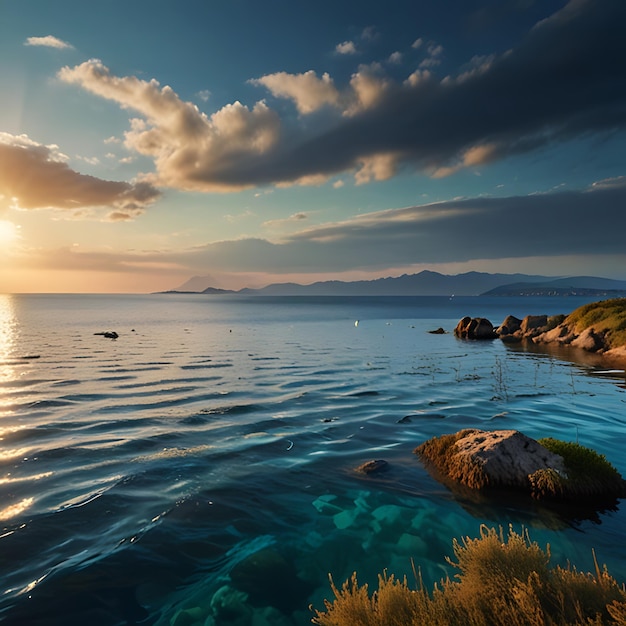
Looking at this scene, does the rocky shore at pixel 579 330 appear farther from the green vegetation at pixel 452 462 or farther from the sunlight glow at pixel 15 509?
the sunlight glow at pixel 15 509

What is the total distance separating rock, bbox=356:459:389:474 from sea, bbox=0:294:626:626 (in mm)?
224

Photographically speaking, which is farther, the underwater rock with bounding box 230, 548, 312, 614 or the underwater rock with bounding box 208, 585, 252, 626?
the underwater rock with bounding box 230, 548, 312, 614

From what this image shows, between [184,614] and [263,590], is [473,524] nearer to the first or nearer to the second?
[263,590]

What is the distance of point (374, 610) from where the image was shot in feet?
17.0

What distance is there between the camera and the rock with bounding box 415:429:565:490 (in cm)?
1107

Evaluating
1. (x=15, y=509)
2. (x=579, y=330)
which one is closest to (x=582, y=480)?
(x=15, y=509)

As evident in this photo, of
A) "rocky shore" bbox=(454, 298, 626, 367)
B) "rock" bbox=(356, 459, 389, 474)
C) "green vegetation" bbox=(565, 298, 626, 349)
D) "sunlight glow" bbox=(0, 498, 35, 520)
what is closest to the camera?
"sunlight glow" bbox=(0, 498, 35, 520)

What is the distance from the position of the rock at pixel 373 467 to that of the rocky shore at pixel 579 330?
30.6m

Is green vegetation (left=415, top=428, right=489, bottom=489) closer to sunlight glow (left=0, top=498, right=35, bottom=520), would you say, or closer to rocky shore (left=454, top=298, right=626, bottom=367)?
sunlight glow (left=0, top=498, right=35, bottom=520)

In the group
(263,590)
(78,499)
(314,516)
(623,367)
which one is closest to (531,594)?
(263,590)

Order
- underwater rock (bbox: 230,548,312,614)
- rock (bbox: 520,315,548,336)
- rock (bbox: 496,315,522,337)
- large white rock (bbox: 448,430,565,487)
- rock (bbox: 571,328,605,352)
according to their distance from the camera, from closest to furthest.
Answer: underwater rock (bbox: 230,548,312,614)
large white rock (bbox: 448,430,565,487)
rock (bbox: 571,328,605,352)
rock (bbox: 520,315,548,336)
rock (bbox: 496,315,522,337)

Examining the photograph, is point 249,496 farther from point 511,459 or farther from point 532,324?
point 532,324

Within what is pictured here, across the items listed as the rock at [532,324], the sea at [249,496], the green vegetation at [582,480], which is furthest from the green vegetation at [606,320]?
the green vegetation at [582,480]

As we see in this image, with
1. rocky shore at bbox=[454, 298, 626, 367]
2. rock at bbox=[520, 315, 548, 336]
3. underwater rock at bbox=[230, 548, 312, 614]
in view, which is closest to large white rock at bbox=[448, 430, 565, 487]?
underwater rock at bbox=[230, 548, 312, 614]
